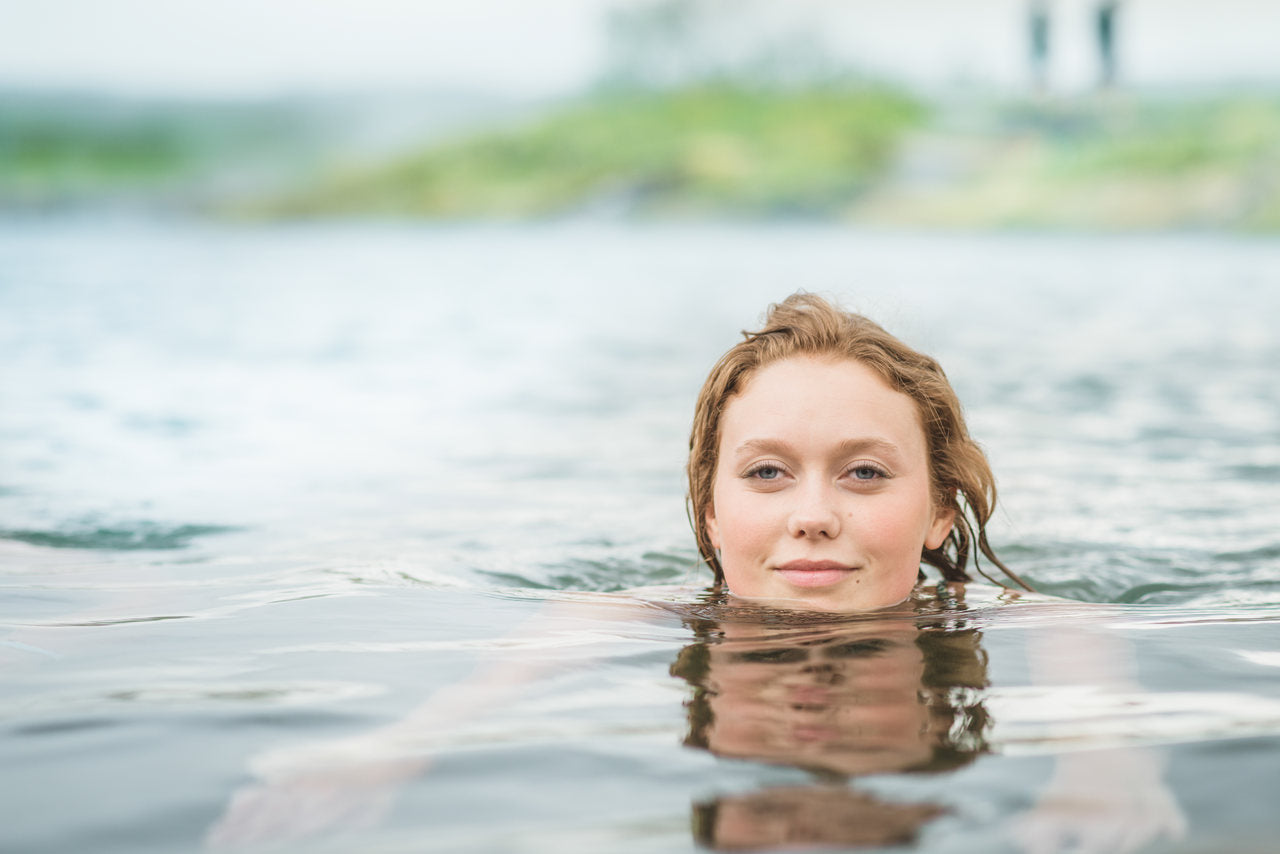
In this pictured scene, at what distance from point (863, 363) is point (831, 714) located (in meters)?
1.26

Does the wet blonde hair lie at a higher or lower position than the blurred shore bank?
lower

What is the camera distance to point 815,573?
3184mm

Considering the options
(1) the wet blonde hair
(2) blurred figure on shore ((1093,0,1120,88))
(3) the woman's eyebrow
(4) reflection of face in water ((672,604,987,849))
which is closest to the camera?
(4) reflection of face in water ((672,604,987,849))

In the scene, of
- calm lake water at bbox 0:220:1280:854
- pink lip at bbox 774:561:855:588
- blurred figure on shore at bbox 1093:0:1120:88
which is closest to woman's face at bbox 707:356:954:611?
pink lip at bbox 774:561:855:588

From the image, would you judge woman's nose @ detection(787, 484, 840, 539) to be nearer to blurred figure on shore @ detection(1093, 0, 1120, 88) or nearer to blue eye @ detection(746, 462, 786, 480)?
blue eye @ detection(746, 462, 786, 480)

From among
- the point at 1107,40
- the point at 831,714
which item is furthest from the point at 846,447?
the point at 1107,40

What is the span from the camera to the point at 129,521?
5250mm

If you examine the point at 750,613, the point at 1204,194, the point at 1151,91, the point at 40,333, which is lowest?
the point at 750,613

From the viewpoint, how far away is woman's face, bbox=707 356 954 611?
317cm

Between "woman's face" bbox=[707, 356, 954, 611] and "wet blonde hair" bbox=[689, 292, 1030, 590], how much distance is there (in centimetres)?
10

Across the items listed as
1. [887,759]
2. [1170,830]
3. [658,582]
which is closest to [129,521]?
[658,582]

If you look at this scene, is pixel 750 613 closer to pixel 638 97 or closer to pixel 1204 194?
pixel 1204 194

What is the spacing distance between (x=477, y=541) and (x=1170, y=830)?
3.48 m

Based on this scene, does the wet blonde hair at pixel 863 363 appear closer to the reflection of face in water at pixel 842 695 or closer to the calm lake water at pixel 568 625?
the calm lake water at pixel 568 625
